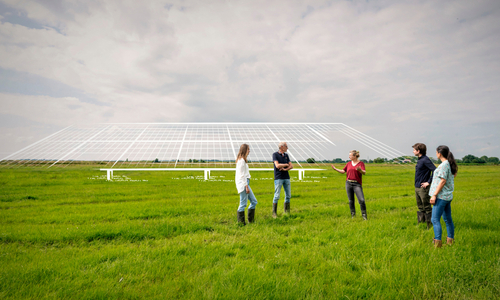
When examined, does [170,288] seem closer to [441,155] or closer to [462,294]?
[462,294]

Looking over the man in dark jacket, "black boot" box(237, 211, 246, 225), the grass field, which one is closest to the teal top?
the grass field

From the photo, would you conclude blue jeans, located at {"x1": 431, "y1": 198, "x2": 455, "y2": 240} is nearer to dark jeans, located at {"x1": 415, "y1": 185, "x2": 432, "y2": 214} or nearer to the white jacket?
dark jeans, located at {"x1": 415, "y1": 185, "x2": 432, "y2": 214}

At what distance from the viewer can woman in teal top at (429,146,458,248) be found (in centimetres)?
533

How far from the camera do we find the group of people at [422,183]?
5395 millimetres

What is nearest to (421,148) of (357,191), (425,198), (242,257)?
(425,198)

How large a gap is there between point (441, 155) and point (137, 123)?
106 ft

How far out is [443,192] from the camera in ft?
17.7

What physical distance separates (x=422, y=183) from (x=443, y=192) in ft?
5.55

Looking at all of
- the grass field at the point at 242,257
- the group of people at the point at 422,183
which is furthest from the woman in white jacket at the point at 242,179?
the grass field at the point at 242,257

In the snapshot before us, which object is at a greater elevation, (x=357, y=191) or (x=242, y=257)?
(x=357, y=191)

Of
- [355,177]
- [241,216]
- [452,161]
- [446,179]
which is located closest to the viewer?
[446,179]

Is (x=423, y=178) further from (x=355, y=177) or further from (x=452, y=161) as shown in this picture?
(x=355, y=177)

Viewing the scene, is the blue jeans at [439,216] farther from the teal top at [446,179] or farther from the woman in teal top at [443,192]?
the teal top at [446,179]

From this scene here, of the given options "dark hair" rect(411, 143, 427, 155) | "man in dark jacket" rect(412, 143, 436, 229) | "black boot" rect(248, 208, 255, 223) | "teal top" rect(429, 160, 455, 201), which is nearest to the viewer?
"teal top" rect(429, 160, 455, 201)
